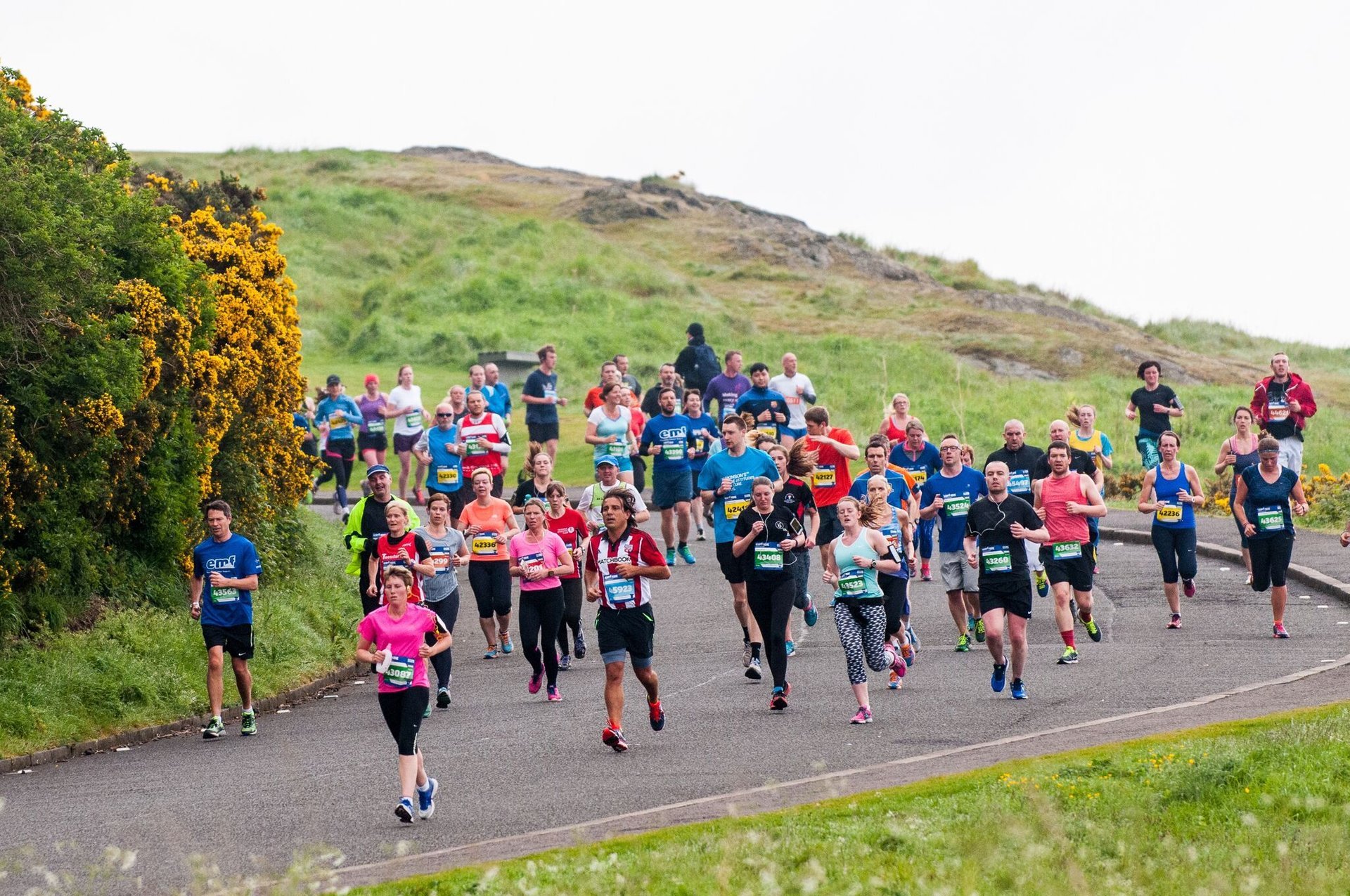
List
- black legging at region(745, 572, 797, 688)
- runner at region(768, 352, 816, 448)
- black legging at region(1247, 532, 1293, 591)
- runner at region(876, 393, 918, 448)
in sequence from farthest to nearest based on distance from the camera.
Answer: runner at region(768, 352, 816, 448)
runner at region(876, 393, 918, 448)
black legging at region(1247, 532, 1293, 591)
black legging at region(745, 572, 797, 688)

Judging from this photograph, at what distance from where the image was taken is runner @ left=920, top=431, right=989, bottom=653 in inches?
669

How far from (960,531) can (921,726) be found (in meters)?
4.11

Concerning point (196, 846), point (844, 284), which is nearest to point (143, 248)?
point (196, 846)

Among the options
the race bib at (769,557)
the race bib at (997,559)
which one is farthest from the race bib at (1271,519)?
the race bib at (769,557)

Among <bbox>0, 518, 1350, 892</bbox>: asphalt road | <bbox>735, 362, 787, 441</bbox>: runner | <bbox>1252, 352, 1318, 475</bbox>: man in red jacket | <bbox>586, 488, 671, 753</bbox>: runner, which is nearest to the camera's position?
<bbox>0, 518, 1350, 892</bbox>: asphalt road

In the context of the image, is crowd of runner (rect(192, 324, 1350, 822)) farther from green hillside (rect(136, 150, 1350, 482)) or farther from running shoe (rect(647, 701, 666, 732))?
green hillside (rect(136, 150, 1350, 482))

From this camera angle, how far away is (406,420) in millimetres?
28453

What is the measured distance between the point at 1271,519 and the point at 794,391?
8.33 metres

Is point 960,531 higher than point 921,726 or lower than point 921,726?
higher

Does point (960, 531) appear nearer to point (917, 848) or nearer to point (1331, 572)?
point (1331, 572)

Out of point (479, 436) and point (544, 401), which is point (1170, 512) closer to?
point (479, 436)

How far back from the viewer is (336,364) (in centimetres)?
5006

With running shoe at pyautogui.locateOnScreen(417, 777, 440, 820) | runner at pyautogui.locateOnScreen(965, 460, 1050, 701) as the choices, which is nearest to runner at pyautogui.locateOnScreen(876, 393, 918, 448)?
runner at pyautogui.locateOnScreen(965, 460, 1050, 701)

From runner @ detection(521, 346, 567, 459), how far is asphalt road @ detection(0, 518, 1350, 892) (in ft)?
20.9
